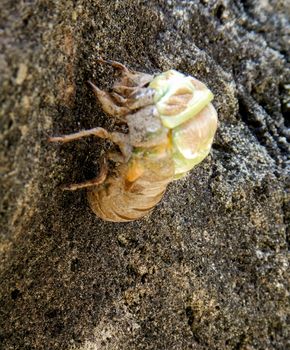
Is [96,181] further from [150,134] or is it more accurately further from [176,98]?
[176,98]

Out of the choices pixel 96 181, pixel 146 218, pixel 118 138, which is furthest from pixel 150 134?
pixel 146 218

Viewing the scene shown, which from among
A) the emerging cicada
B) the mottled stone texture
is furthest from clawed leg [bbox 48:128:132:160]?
the mottled stone texture

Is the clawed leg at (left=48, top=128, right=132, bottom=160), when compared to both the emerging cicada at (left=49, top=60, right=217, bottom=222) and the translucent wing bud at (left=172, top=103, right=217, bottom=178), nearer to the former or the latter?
the emerging cicada at (left=49, top=60, right=217, bottom=222)

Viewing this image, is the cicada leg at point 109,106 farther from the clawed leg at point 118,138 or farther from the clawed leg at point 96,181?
the clawed leg at point 96,181

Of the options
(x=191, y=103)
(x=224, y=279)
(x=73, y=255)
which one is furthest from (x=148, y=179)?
(x=224, y=279)

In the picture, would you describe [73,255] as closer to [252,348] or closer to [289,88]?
[252,348]

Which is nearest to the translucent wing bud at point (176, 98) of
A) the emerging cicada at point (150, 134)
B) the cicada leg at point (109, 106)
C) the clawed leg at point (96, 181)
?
the emerging cicada at point (150, 134)

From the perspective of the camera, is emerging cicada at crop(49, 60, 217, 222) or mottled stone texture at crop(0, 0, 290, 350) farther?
emerging cicada at crop(49, 60, 217, 222)

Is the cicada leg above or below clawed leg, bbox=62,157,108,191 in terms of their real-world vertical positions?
above
